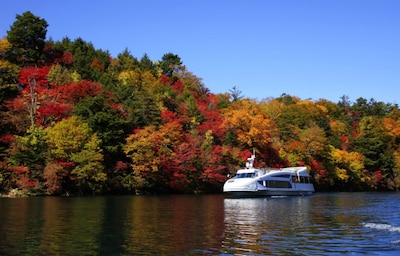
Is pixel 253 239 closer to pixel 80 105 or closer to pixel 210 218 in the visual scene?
pixel 210 218

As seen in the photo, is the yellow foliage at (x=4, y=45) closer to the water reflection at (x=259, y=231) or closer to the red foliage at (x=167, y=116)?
the red foliage at (x=167, y=116)

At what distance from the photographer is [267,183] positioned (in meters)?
62.9

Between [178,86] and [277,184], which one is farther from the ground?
[178,86]

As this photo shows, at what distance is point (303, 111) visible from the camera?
10619 cm

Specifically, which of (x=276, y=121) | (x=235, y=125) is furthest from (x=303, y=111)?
(x=235, y=125)

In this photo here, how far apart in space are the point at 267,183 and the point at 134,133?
20.5 metres

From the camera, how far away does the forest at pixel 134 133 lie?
5728 cm

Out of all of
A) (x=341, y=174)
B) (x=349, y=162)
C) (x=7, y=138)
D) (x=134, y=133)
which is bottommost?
(x=341, y=174)

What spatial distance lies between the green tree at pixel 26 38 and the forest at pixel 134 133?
0.18 metres

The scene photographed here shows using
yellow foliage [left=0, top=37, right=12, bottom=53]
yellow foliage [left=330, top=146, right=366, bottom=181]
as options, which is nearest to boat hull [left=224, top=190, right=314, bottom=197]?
yellow foliage [left=330, top=146, right=366, bottom=181]

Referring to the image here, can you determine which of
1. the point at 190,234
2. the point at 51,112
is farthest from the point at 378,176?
the point at 190,234

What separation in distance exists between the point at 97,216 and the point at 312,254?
16.7 metres

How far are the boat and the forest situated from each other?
9488mm

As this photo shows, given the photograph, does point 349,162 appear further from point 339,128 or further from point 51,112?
point 51,112
